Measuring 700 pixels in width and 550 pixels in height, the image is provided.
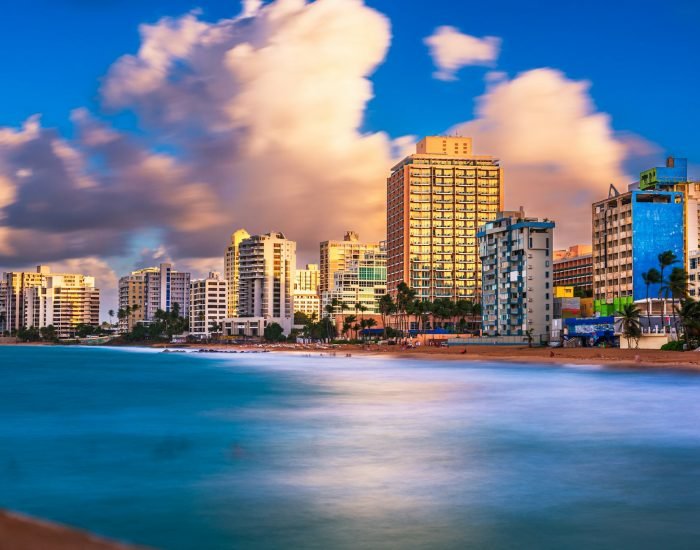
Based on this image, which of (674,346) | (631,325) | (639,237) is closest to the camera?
(674,346)

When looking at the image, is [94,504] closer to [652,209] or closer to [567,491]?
[567,491]

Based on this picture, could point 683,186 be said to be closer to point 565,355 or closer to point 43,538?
point 565,355

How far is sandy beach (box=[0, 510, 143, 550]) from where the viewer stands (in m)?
8.73

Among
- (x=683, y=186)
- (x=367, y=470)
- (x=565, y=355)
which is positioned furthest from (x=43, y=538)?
(x=683, y=186)

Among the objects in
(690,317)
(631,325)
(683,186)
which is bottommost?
(631,325)

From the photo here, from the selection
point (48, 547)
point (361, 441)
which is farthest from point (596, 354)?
point (48, 547)

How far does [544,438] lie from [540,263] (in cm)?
14787

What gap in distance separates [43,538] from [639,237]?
17055 centimetres

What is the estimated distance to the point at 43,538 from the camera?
9008 mm

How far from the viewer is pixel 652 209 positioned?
547ft

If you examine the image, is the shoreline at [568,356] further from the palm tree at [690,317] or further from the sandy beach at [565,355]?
the palm tree at [690,317]

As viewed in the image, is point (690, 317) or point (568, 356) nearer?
point (690, 317)

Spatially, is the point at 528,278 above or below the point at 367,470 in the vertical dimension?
above

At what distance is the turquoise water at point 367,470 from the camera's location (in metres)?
20.8
